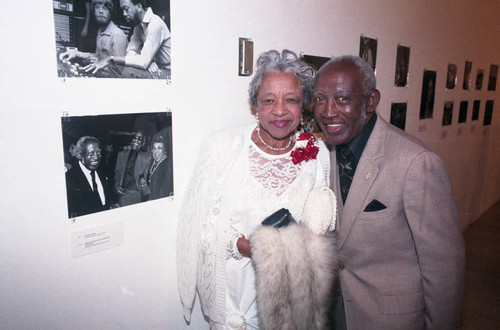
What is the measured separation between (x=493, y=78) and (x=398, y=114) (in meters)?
3.34

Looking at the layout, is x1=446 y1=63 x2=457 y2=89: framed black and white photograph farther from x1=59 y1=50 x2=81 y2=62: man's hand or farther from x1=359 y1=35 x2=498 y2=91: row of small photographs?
x1=59 y1=50 x2=81 y2=62: man's hand

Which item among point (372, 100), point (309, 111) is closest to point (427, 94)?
point (309, 111)

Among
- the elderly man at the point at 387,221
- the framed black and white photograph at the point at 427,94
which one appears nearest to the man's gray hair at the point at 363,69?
the elderly man at the point at 387,221

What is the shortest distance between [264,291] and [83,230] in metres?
0.84

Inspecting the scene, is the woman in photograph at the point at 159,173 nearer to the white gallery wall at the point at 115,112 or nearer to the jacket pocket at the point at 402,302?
the white gallery wall at the point at 115,112

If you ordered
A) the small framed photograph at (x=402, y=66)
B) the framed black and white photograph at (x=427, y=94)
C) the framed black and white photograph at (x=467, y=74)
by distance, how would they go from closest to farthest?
the small framed photograph at (x=402, y=66) < the framed black and white photograph at (x=427, y=94) < the framed black and white photograph at (x=467, y=74)

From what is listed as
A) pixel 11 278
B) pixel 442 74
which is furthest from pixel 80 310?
pixel 442 74

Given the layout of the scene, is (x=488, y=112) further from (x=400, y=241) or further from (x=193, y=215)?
(x=193, y=215)

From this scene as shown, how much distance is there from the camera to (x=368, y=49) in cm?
312

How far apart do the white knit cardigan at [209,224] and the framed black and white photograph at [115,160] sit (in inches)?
7.7

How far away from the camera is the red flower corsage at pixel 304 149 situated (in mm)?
1854

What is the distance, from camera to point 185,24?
1.77 m

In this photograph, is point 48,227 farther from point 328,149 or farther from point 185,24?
point 328,149

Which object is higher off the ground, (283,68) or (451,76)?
(451,76)
